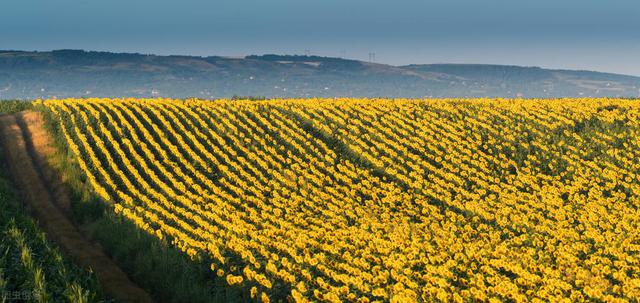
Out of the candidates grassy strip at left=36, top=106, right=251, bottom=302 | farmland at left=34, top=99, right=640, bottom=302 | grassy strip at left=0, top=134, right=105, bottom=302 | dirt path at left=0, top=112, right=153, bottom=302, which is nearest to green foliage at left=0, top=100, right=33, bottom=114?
dirt path at left=0, top=112, right=153, bottom=302

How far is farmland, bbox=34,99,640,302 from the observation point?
726 inches

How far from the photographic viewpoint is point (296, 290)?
17.2 m

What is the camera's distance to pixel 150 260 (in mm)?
21016

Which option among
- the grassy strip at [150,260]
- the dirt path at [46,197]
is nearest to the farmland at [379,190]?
the grassy strip at [150,260]

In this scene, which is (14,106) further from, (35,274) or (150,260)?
(35,274)

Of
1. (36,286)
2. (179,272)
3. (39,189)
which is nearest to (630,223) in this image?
(179,272)

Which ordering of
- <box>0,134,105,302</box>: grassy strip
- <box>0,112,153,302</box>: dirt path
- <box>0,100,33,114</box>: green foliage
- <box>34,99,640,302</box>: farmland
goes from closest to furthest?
1. <box>0,134,105,302</box>: grassy strip
2. <box>34,99,640,302</box>: farmland
3. <box>0,112,153,302</box>: dirt path
4. <box>0,100,33,114</box>: green foliage

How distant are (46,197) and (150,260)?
12618 millimetres

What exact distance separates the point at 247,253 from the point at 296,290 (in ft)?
8.71

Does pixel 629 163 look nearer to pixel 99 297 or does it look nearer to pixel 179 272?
pixel 179 272

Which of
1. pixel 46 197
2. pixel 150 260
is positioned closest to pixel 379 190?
pixel 150 260

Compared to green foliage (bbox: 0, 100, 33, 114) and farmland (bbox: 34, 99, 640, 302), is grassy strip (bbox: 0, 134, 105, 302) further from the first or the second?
green foliage (bbox: 0, 100, 33, 114)

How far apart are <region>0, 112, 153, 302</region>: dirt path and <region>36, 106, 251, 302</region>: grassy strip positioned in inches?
15.1

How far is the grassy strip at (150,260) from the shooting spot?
18.3 metres
